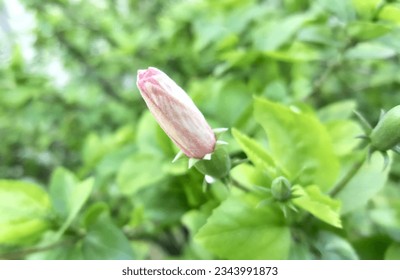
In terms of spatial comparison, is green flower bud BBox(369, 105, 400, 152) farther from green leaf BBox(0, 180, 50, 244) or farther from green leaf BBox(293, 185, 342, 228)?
green leaf BBox(0, 180, 50, 244)

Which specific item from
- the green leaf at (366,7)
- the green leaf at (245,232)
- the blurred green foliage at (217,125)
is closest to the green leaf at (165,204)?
the blurred green foliage at (217,125)

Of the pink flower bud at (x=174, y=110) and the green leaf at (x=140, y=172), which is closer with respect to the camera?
the pink flower bud at (x=174, y=110)

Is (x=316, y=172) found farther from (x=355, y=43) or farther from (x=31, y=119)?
(x=31, y=119)

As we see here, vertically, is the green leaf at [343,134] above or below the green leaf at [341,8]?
below

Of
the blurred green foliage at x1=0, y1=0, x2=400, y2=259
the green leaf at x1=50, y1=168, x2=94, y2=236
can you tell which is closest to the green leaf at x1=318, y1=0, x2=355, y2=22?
the blurred green foliage at x1=0, y1=0, x2=400, y2=259

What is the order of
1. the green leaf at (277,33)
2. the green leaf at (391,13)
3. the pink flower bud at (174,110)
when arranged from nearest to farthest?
the pink flower bud at (174,110)
the green leaf at (391,13)
the green leaf at (277,33)

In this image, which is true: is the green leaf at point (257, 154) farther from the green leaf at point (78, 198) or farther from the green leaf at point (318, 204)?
the green leaf at point (78, 198)

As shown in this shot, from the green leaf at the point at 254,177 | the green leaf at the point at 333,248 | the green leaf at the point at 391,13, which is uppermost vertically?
the green leaf at the point at 391,13

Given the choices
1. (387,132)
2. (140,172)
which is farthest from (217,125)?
(387,132)
